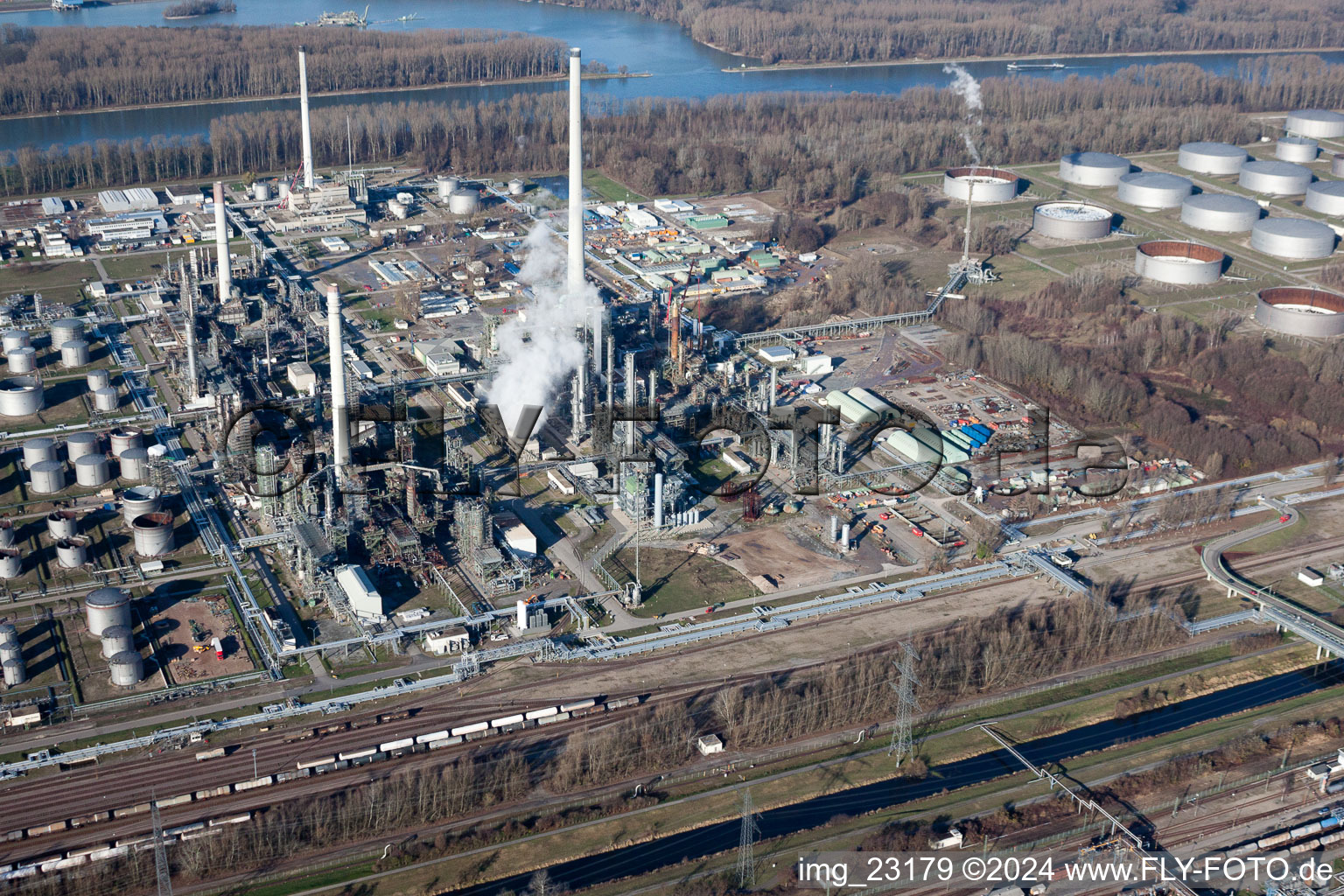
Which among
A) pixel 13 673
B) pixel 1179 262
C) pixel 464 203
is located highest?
pixel 464 203

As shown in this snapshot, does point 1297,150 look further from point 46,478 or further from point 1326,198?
point 46,478

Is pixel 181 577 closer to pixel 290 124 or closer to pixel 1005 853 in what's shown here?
pixel 1005 853

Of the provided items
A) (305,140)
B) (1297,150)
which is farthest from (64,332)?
(1297,150)

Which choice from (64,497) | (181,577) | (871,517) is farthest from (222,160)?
(871,517)

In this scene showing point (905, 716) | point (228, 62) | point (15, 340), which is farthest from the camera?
point (228, 62)

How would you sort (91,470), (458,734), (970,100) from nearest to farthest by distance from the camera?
(458,734)
(91,470)
(970,100)
